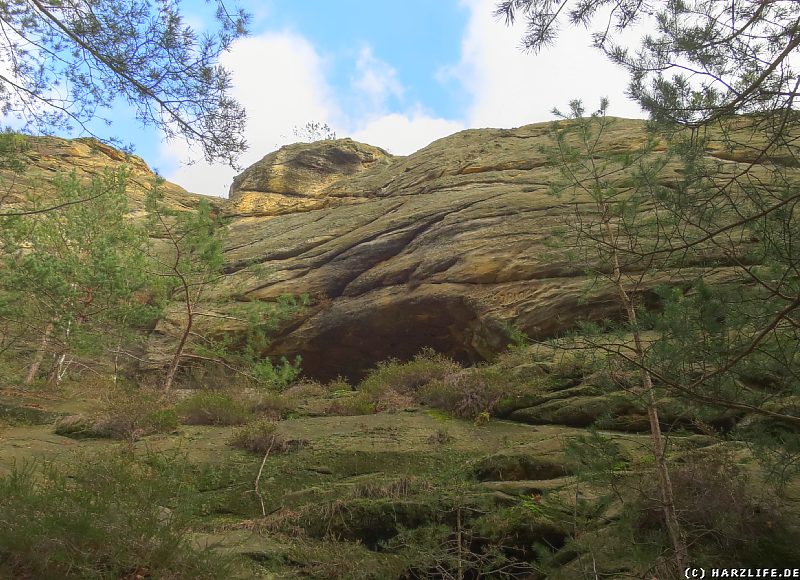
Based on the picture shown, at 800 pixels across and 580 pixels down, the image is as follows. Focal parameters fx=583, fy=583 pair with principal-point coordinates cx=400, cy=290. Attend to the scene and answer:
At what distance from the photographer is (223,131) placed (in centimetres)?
650

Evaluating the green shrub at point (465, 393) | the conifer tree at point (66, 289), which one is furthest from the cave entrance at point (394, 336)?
the conifer tree at point (66, 289)

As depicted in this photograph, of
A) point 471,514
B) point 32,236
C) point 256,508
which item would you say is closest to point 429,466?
point 471,514

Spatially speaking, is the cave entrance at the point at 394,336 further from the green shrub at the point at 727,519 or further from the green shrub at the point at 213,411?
the green shrub at the point at 727,519

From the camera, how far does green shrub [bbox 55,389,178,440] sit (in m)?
9.18

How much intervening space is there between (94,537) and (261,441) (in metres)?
4.66

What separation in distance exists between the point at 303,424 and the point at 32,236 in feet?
25.8

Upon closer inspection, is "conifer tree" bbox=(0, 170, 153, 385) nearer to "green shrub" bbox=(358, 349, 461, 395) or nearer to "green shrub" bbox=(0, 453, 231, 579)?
"green shrub" bbox=(358, 349, 461, 395)

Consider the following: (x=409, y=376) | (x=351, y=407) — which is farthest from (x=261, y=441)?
(x=409, y=376)

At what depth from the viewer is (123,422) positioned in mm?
9195

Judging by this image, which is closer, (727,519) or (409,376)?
(727,519)

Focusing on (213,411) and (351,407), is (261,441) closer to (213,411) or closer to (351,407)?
(213,411)

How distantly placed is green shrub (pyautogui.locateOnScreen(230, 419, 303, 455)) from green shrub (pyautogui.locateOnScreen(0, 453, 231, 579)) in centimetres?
387

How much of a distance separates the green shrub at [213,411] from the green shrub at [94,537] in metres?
5.49

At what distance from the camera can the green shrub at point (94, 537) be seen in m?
3.87
